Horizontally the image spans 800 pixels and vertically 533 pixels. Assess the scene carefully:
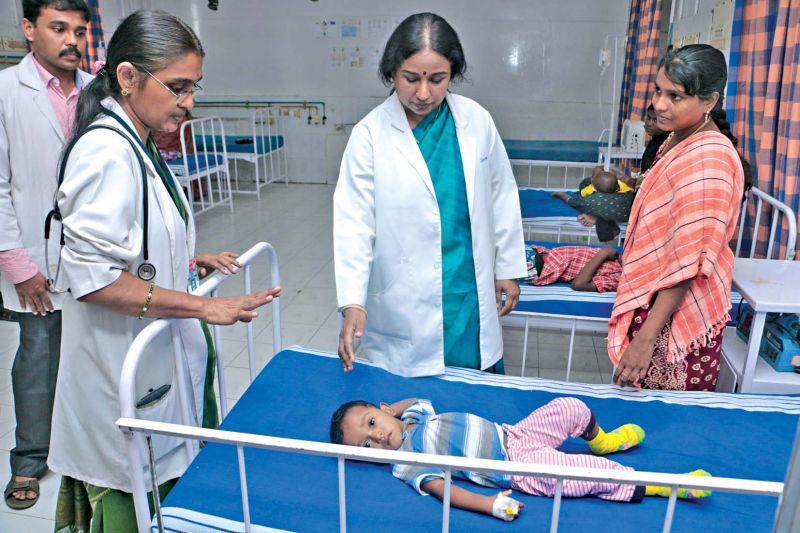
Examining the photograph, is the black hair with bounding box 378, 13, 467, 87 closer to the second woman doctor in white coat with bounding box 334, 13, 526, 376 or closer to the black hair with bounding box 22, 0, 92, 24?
the second woman doctor in white coat with bounding box 334, 13, 526, 376

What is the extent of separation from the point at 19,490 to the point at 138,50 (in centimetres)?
183

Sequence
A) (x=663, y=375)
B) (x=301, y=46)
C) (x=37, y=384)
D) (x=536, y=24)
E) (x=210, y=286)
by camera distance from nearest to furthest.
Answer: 1. (x=210, y=286)
2. (x=663, y=375)
3. (x=37, y=384)
4. (x=536, y=24)
5. (x=301, y=46)

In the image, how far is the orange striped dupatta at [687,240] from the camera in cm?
162

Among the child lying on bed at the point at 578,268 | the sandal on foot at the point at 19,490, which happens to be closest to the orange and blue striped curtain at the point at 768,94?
the child lying on bed at the point at 578,268

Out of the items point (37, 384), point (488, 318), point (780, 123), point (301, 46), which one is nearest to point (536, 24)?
point (301, 46)

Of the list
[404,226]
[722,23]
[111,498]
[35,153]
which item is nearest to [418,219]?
[404,226]

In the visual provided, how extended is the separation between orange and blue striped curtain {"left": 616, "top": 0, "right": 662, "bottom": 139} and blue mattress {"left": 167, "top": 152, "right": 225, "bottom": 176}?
167 inches

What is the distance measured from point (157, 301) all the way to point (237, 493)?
1.64 ft

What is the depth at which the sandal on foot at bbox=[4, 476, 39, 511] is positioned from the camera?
88.0 inches

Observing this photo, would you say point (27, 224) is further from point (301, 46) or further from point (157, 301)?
point (301, 46)

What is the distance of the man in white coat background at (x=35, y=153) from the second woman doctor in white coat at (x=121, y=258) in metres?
0.58

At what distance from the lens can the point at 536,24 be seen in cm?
716

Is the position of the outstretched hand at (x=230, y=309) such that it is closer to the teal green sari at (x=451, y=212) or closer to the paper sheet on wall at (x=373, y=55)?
the teal green sari at (x=451, y=212)

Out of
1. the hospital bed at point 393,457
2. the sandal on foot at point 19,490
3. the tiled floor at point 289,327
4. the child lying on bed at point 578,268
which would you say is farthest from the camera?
the child lying on bed at point 578,268
